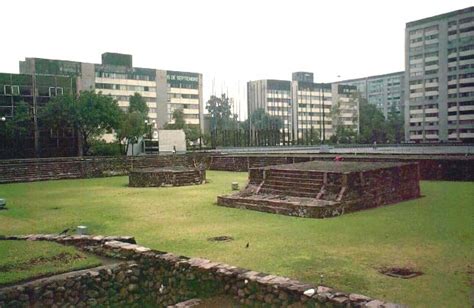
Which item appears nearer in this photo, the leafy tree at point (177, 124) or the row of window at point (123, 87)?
the leafy tree at point (177, 124)

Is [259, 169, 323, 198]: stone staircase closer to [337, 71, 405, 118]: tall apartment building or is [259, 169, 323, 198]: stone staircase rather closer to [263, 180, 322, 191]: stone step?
[263, 180, 322, 191]: stone step

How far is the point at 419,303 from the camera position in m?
5.64

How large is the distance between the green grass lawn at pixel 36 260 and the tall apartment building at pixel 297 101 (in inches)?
3261

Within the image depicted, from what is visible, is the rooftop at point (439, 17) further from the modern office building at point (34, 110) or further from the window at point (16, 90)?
the window at point (16, 90)

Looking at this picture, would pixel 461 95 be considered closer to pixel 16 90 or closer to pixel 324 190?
pixel 16 90

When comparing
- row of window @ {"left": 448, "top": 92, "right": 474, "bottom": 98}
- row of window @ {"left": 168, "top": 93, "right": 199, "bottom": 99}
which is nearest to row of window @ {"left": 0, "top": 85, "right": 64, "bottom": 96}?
row of window @ {"left": 168, "top": 93, "right": 199, "bottom": 99}

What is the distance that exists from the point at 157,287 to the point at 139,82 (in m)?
71.7

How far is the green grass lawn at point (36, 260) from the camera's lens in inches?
265

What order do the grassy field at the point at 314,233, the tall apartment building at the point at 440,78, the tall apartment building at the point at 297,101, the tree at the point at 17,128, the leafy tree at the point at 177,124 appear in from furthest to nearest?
the tall apartment building at the point at 297,101 → the tall apartment building at the point at 440,78 → the leafy tree at the point at 177,124 → the tree at the point at 17,128 → the grassy field at the point at 314,233

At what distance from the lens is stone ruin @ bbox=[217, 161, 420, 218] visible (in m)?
12.7

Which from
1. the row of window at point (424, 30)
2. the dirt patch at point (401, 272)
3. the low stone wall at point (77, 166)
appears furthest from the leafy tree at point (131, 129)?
the row of window at point (424, 30)

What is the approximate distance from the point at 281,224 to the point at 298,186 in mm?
3559

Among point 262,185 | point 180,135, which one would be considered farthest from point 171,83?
point 262,185

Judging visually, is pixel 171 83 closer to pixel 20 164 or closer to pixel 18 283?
pixel 20 164
